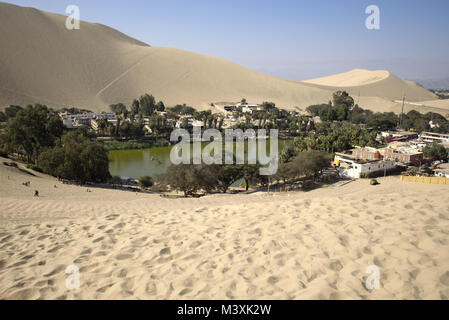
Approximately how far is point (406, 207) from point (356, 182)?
680 inches

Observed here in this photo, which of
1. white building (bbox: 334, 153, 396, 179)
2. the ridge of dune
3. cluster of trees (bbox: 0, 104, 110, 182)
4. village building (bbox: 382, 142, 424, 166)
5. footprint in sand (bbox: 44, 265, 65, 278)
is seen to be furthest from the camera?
the ridge of dune

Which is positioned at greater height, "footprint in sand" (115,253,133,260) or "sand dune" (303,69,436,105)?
"sand dune" (303,69,436,105)

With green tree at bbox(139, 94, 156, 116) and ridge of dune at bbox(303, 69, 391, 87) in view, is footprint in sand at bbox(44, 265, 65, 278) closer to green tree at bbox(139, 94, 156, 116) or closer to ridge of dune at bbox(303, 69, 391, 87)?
green tree at bbox(139, 94, 156, 116)

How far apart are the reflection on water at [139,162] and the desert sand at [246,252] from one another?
19943mm

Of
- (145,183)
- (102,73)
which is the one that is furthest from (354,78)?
(145,183)

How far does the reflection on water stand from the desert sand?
785 inches

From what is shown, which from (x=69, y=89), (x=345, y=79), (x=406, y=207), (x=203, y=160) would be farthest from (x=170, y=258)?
(x=345, y=79)

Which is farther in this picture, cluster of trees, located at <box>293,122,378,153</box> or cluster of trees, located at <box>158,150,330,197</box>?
cluster of trees, located at <box>293,122,378,153</box>

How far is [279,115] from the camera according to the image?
6381 cm

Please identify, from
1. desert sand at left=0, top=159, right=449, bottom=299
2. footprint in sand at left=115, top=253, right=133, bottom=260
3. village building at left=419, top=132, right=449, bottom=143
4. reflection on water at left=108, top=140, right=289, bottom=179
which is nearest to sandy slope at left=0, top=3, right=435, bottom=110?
reflection on water at left=108, top=140, right=289, bottom=179

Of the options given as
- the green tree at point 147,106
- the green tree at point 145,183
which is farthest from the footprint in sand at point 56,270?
the green tree at point 147,106

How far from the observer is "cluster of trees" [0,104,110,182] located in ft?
64.8

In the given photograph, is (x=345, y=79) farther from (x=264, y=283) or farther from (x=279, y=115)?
(x=264, y=283)

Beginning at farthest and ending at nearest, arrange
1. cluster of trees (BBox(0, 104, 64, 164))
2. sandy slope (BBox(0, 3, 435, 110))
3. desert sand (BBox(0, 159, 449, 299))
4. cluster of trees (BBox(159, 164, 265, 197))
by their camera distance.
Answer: sandy slope (BBox(0, 3, 435, 110)) → cluster of trees (BBox(0, 104, 64, 164)) → cluster of trees (BBox(159, 164, 265, 197)) → desert sand (BBox(0, 159, 449, 299))
